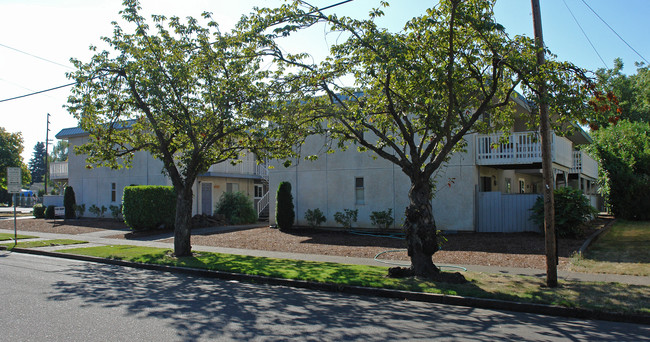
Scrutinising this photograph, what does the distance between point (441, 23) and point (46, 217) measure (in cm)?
2947

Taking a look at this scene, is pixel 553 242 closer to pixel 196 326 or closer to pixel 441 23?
pixel 441 23

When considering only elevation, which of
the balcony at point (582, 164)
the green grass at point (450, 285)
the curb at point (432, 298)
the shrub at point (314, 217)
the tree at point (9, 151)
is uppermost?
the tree at point (9, 151)

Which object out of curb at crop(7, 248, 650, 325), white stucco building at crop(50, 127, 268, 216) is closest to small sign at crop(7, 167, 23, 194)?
white stucco building at crop(50, 127, 268, 216)

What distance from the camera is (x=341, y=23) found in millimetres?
9516

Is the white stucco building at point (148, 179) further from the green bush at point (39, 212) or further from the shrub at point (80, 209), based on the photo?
the green bush at point (39, 212)

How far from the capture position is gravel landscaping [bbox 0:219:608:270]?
12.9m

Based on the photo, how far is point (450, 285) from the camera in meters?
9.03

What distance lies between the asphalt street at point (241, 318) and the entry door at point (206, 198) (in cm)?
1789

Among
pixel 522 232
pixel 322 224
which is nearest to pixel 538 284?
pixel 522 232

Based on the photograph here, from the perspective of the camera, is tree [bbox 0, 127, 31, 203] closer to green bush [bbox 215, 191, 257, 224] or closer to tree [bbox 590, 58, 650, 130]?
green bush [bbox 215, 191, 257, 224]

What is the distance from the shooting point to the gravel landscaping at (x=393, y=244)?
1292cm

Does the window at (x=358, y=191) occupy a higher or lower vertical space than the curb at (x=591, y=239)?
higher

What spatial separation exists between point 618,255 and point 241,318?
10.9m

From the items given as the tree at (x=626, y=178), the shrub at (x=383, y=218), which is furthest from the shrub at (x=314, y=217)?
the tree at (x=626, y=178)
